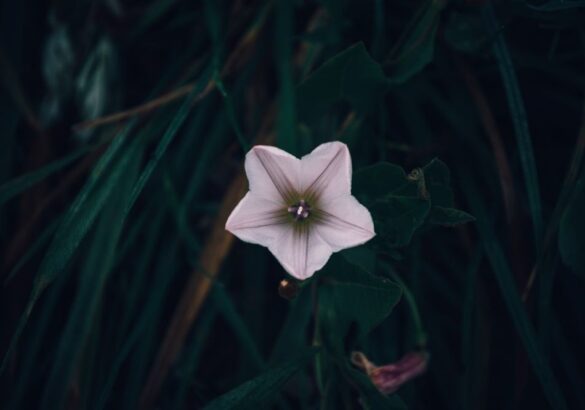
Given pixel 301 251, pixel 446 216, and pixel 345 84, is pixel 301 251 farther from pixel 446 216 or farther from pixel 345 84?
pixel 345 84

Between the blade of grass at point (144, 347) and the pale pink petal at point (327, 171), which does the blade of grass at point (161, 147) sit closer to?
the pale pink petal at point (327, 171)

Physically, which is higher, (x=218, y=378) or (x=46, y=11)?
(x=46, y=11)

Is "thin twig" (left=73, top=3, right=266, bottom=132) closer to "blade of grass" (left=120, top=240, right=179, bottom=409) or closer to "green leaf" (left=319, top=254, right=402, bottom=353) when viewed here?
"blade of grass" (left=120, top=240, right=179, bottom=409)

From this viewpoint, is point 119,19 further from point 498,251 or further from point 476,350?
point 476,350

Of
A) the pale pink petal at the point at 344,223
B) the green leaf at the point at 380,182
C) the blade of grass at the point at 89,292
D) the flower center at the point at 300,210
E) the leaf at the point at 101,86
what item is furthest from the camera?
the leaf at the point at 101,86

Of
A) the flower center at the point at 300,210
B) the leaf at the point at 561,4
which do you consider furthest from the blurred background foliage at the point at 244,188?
the flower center at the point at 300,210

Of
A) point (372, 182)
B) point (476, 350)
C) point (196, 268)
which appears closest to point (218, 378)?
point (196, 268)

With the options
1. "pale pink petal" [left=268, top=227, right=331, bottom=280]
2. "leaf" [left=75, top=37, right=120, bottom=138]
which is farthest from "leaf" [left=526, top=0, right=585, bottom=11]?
"leaf" [left=75, top=37, right=120, bottom=138]
